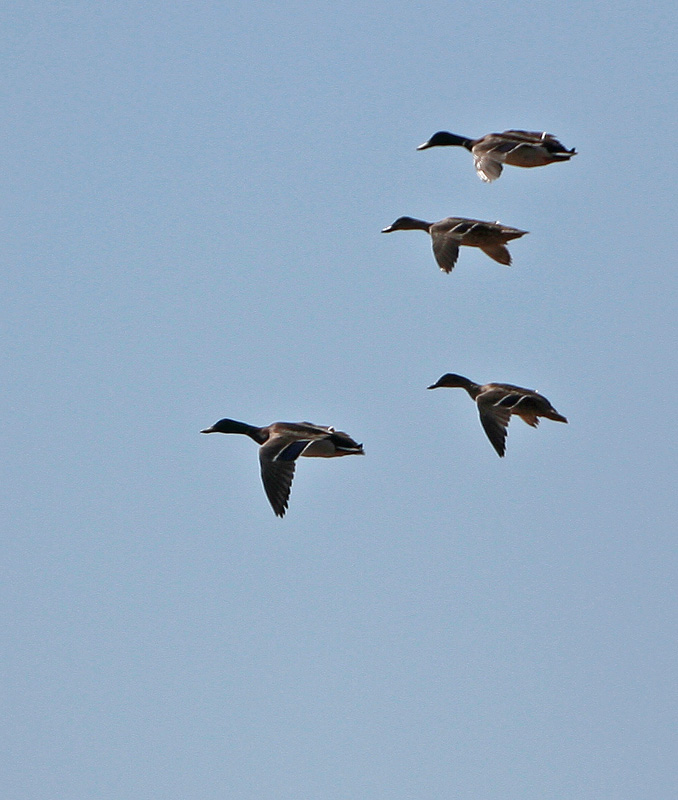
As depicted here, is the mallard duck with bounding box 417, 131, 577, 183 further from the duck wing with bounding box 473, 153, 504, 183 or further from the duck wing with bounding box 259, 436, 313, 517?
the duck wing with bounding box 259, 436, 313, 517

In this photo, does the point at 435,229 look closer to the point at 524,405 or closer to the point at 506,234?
the point at 506,234

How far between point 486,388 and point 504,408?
64.1 inches

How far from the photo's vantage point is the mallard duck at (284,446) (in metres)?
32.4

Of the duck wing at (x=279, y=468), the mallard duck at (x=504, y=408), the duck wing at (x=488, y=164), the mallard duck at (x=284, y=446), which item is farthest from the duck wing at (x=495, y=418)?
the duck wing at (x=488, y=164)

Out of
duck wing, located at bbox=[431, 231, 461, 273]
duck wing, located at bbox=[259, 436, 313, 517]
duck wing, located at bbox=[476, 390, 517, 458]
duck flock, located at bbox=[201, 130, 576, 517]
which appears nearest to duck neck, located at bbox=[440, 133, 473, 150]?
duck flock, located at bbox=[201, 130, 576, 517]

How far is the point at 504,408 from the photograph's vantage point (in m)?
36.8

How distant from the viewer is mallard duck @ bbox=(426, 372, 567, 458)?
36.2 meters

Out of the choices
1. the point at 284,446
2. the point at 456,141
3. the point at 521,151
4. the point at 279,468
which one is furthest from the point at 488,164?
the point at 279,468

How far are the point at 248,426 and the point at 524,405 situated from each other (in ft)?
18.0

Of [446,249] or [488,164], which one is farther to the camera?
[488,164]

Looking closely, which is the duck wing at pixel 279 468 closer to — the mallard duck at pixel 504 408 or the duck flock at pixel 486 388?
the duck flock at pixel 486 388

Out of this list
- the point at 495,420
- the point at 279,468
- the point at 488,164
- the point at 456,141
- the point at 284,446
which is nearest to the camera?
the point at 279,468

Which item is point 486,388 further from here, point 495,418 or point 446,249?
point 446,249

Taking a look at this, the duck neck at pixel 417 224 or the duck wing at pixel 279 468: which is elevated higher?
the duck neck at pixel 417 224
